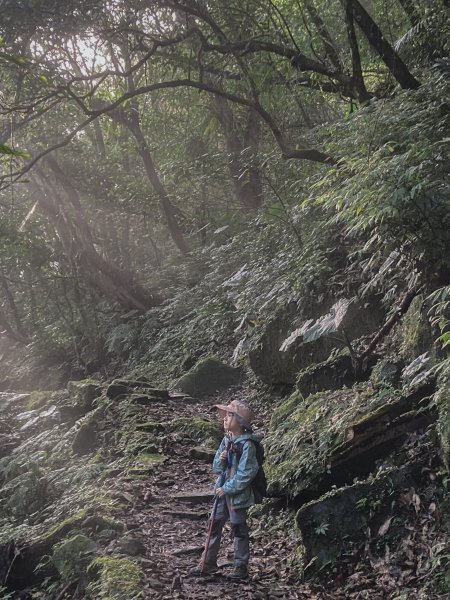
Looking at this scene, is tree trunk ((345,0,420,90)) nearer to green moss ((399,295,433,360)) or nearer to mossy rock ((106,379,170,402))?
green moss ((399,295,433,360))

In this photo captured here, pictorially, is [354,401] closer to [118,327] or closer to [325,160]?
[325,160]

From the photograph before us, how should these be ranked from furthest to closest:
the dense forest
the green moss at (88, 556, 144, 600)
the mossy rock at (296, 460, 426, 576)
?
the dense forest < the mossy rock at (296, 460, 426, 576) < the green moss at (88, 556, 144, 600)

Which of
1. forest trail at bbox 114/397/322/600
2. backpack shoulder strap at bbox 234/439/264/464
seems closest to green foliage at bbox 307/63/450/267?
backpack shoulder strap at bbox 234/439/264/464

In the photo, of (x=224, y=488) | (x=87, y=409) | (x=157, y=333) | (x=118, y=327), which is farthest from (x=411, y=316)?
(x=118, y=327)

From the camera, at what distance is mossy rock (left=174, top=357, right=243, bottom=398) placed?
36.5ft

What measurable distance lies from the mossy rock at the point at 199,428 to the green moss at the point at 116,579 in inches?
136

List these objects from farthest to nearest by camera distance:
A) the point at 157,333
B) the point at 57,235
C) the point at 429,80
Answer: the point at 57,235, the point at 157,333, the point at 429,80

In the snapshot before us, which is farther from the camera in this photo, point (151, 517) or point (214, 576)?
point (151, 517)

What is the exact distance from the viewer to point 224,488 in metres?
5.00

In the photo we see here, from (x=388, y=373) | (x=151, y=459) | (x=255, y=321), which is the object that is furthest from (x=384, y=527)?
(x=255, y=321)

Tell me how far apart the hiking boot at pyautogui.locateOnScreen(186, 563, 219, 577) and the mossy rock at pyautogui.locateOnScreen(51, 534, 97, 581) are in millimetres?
910

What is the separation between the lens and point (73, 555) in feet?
17.6

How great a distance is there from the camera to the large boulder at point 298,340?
782 cm

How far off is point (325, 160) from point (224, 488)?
17.7 ft
